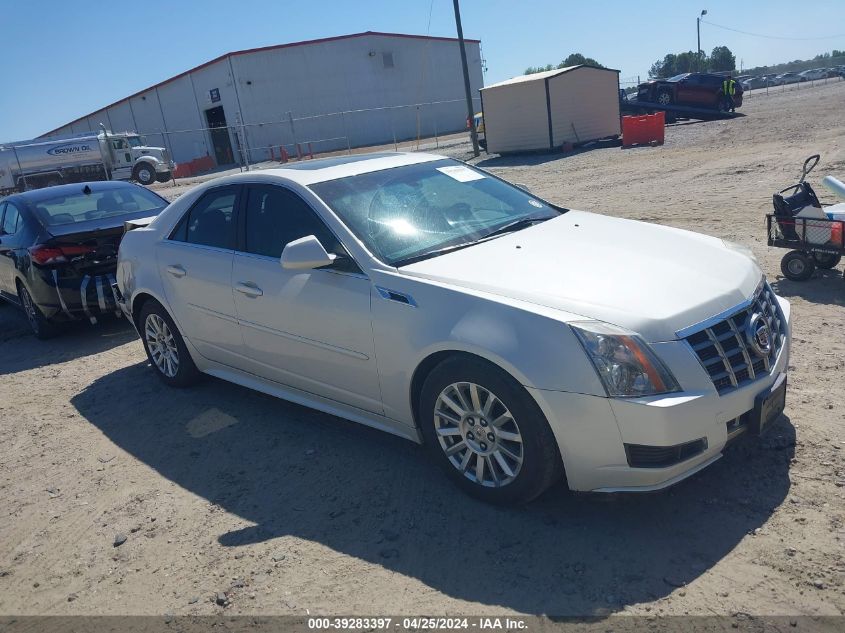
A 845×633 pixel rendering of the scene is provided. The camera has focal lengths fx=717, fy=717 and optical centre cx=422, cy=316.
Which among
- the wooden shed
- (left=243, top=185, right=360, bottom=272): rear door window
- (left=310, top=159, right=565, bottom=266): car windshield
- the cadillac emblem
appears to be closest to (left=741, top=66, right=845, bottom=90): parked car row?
the wooden shed

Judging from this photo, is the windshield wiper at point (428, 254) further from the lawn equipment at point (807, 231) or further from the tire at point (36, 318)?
the tire at point (36, 318)

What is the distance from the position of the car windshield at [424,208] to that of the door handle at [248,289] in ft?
2.39

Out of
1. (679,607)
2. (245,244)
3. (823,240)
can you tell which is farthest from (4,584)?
(823,240)

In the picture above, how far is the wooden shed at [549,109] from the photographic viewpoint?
23.7m

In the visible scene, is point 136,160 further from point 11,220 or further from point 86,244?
point 86,244

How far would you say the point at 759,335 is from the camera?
332 cm

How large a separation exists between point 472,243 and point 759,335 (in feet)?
5.12

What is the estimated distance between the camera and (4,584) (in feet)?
11.3

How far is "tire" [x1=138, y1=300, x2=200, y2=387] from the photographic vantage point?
5.48 metres

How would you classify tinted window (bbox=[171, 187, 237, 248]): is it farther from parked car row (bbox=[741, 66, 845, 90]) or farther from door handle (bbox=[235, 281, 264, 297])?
parked car row (bbox=[741, 66, 845, 90])

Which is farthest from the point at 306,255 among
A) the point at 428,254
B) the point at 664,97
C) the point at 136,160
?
the point at 136,160

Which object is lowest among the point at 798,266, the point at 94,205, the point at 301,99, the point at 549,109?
the point at 798,266

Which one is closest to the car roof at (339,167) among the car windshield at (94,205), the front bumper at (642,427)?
the front bumper at (642,427)

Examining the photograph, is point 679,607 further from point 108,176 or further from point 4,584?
point 108,176
